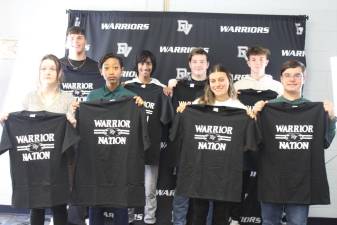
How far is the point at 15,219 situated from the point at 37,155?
5.82ft

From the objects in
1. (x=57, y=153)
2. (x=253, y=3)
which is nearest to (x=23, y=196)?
(x=57, y=153)

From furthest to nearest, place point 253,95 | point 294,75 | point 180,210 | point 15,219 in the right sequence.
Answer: point 15,219
point 253,95
point 180,210
point 294,75

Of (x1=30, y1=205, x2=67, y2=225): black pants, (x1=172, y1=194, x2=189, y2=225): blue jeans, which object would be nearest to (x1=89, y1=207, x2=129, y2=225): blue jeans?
(x1=30, y1=205, x2=67, y2=225): black pants

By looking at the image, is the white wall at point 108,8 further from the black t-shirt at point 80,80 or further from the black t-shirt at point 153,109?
the black t-shirt at point 153,109

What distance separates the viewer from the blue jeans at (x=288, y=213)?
3.09 m

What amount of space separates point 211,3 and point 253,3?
50 cm

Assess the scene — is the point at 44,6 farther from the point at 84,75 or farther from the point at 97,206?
the point at 97,206

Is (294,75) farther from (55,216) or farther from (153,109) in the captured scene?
(55,216)

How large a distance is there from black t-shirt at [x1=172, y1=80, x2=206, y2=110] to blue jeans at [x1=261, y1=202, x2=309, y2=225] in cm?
130

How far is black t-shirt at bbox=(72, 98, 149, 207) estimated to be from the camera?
10.3ft

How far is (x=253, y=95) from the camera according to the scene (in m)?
3.85

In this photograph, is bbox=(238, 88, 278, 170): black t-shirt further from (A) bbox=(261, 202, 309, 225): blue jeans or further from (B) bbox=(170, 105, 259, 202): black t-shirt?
(A) bbox=(261, 202, 309, 225): blue jeans

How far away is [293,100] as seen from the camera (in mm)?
3141

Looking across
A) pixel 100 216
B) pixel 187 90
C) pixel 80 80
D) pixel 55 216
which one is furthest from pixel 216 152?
pixel 80 80
